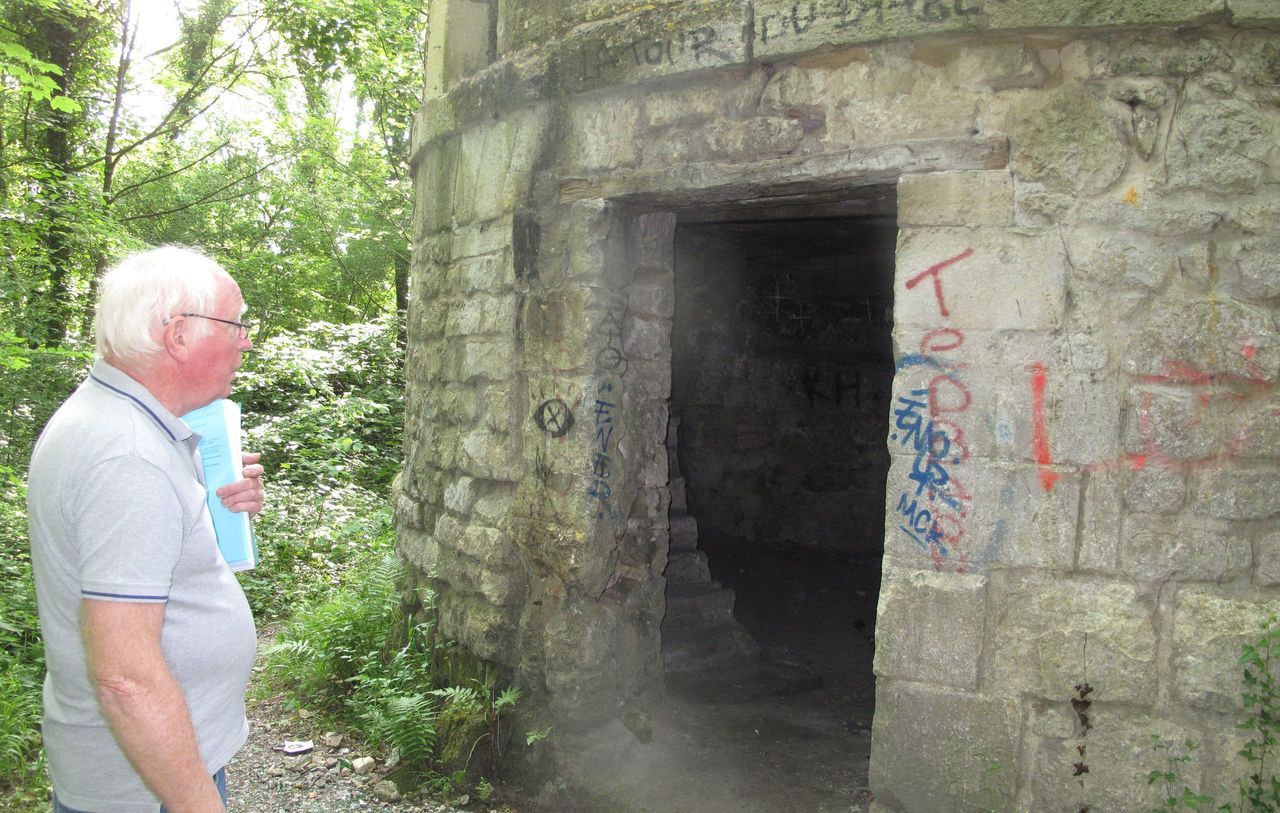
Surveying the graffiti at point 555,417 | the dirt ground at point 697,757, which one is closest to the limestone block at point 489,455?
the graffiti at point 555,417

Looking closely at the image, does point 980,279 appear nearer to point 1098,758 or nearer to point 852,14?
point 852,14

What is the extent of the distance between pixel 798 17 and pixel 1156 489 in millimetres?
1942

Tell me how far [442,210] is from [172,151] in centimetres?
1019

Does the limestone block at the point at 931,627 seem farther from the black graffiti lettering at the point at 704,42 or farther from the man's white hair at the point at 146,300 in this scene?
the man's white hair at the point at 146,300

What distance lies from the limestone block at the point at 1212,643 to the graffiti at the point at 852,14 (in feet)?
6.40

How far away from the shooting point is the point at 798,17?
123 inches

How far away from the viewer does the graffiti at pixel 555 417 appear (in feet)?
12.4

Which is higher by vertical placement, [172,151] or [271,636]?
[172,151]

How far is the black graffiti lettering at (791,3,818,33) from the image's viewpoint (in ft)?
10.2

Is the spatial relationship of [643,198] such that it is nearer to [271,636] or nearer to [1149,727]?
[1149,727]

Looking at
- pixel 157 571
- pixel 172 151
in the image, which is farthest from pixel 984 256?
pixel 172 151

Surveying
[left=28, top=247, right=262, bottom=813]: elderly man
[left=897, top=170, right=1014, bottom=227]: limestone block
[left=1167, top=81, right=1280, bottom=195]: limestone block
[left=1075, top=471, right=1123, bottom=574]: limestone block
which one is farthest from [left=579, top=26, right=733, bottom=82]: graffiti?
[left=28, top=247, right=262, bottom=813]: elderly man

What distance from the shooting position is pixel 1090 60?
2.83 m

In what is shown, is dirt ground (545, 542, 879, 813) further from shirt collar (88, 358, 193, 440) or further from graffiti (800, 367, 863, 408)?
shirt collar (88, 358, 193, 440)
